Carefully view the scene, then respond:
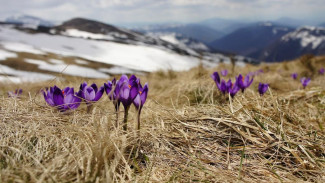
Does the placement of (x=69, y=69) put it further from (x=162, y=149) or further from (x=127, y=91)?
(x=162, y=149)

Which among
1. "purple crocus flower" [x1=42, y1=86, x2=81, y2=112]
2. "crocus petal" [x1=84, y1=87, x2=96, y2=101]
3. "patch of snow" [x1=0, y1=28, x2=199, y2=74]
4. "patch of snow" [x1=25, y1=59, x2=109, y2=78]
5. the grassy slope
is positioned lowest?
the grassy slope

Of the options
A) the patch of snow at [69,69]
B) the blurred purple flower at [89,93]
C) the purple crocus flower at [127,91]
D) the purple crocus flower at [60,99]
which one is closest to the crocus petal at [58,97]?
the purple crocus flower at [60,99]

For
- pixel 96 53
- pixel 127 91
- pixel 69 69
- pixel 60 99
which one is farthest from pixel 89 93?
pixel 96 53

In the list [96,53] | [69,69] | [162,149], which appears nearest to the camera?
[162,149]

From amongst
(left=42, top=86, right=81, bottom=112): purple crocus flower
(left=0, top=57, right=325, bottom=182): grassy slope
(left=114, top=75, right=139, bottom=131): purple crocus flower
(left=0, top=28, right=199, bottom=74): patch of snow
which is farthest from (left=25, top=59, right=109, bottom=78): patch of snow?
(left=114, top=75, right=139, bottom=131): purple crocus flower

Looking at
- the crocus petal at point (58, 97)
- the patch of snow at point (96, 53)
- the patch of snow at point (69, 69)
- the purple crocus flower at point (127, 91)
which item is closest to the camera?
the purple crocus flower at point (127, 91)

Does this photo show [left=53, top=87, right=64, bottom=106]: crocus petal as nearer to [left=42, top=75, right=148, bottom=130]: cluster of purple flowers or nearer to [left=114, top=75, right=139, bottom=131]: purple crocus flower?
[left=42, top=75, right=148, bottom=130]: cluster of purple flowers

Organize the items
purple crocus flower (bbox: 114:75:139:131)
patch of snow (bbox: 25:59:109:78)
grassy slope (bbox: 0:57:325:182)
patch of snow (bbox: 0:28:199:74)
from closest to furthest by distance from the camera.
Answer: grassy slope (bbox: 0:57:325:182) → purple crocus flower (bbox: 114:75:139:131) → patch of snow (bbox: 25:59:109:78) → patch of snow (bbox: 0:28:199:74)

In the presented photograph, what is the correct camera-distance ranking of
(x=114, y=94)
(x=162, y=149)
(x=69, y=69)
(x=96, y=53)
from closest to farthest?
1. (x=162, y=149)
2. (x=114, y=94)
3. (x=69, y=69)
4. (x=96, y=53)

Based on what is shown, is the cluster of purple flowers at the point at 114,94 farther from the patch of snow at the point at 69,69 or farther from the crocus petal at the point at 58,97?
the patch of snow at the point at 69,69
